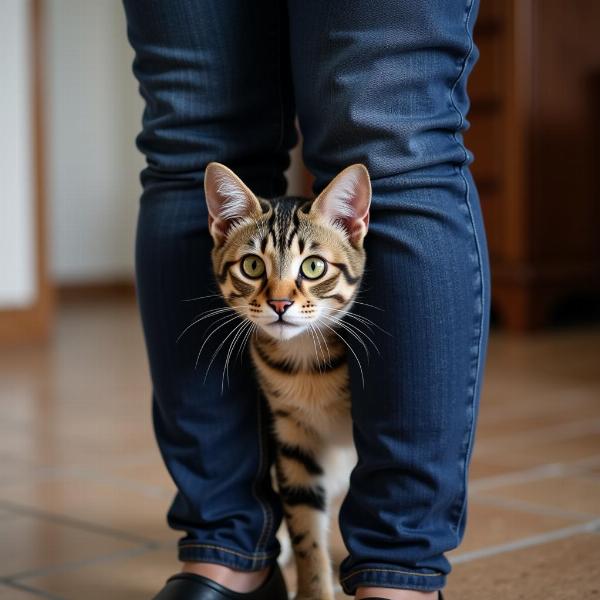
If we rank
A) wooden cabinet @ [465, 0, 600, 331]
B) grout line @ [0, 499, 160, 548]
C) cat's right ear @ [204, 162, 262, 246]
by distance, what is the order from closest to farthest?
cat's right ear @ [204, 162, 262, 246]
grout line @ [0, 499, 160, 548]
wooden cabinet @ [465, 0, 600, 331]

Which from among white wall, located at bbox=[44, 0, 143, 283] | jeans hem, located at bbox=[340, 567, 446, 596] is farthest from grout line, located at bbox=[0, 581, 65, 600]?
white wall, located at bbox=[44, 0, 143, 283]

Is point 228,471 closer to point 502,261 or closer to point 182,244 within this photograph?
point 182,244

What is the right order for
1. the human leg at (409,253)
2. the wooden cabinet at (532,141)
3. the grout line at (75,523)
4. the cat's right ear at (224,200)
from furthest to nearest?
the wooden cabinet at (532,141) → the grout line at (75,523) → the cat's right ear at (224,200) → the human leg at (409,253)

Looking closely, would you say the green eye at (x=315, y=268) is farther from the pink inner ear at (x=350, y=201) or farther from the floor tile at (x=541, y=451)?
the floor tile at (x=541, y=451)

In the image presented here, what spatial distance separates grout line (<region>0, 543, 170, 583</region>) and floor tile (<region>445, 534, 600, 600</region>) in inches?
15.7

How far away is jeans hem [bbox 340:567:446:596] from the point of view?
933 mm

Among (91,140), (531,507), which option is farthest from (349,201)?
(91,140)

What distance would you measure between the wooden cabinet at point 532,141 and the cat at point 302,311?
2835 mm

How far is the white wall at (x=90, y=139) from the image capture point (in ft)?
18.6

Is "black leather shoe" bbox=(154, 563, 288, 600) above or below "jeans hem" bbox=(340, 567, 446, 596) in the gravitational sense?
below

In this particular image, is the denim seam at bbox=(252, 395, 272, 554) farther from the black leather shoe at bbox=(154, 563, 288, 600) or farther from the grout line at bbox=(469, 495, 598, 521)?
the grout line at bbox=(469, 495, 598, 521)

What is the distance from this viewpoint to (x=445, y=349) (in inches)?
36.2

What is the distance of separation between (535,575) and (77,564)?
1.78ft

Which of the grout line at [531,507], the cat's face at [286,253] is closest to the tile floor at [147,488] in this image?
the grout line at [531,507]
